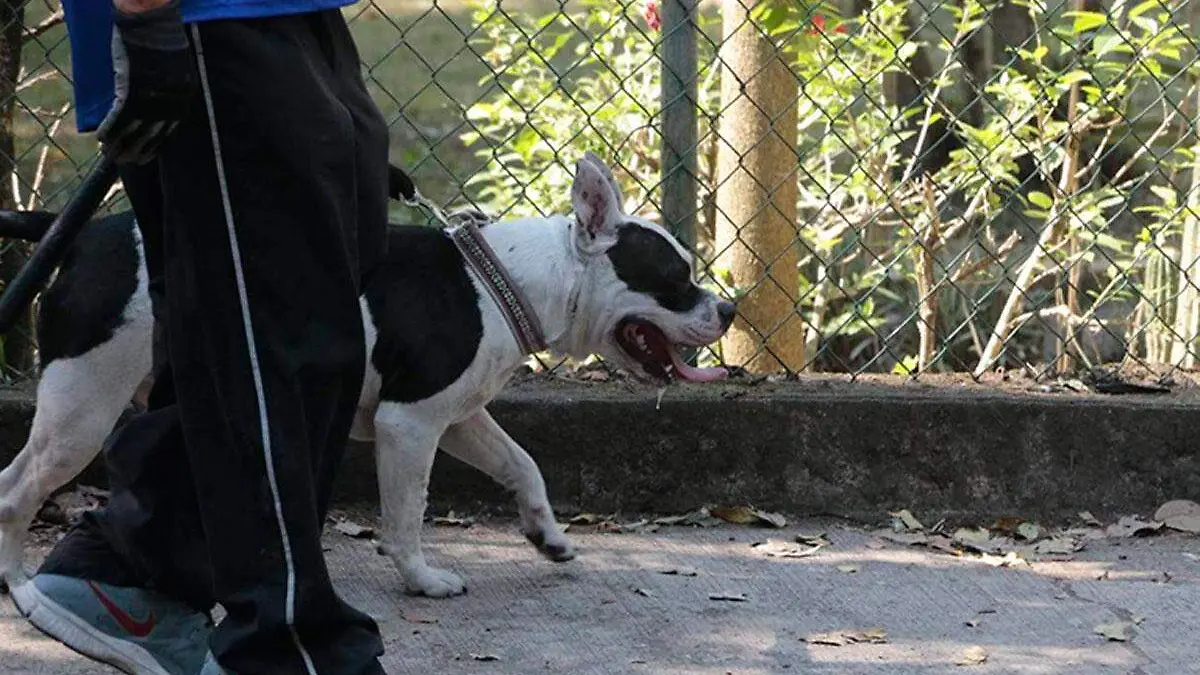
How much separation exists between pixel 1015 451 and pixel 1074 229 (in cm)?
109

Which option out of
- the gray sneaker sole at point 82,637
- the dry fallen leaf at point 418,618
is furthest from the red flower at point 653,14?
the gray sneaker sole at point 82,637

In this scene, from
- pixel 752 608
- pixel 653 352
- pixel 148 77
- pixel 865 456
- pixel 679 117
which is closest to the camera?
pixel 148 77

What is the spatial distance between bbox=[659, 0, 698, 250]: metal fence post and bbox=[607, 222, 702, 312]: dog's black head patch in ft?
2.59

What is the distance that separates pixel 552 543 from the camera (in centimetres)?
457

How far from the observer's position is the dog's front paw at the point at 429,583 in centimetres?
436

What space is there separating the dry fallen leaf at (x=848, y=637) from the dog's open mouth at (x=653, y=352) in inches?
28.4

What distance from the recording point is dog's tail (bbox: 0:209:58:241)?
4.05 metres

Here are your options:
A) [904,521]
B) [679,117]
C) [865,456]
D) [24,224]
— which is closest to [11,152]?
[24,224]

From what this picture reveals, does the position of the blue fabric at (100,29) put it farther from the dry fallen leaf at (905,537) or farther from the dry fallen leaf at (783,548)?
the dry fallen leaf at (905,537)

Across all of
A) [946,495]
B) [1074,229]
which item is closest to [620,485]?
[946,495]

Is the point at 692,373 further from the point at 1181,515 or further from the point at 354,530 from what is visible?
the point at 1181,515

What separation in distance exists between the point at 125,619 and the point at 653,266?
1518mm

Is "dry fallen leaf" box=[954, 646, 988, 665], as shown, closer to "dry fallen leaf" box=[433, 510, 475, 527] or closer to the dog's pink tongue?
the dog's pink tongue

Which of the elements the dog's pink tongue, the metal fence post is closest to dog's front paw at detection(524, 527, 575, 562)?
the dog's pink tongue
